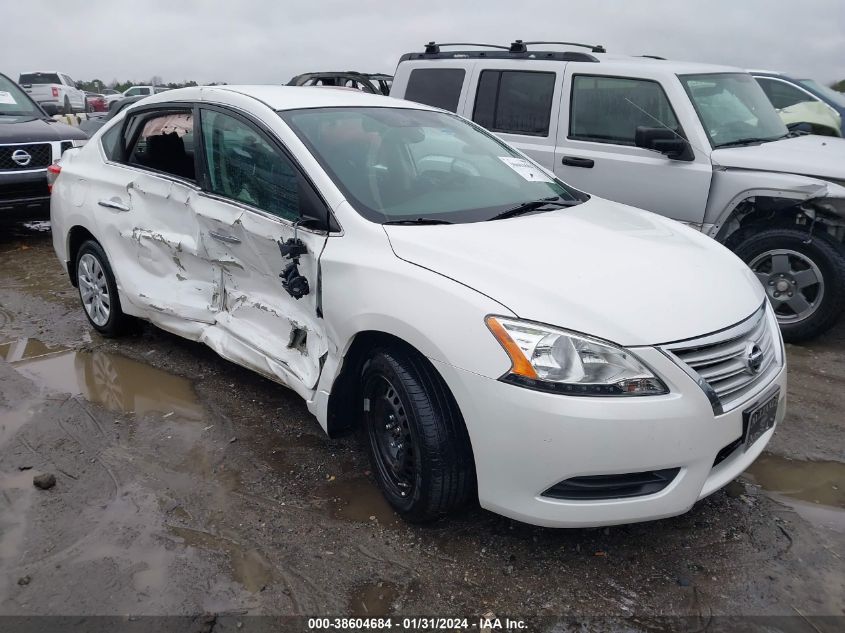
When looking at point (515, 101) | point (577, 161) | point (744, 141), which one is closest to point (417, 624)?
point (577, 161)

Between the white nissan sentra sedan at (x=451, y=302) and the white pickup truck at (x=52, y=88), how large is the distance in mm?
23545

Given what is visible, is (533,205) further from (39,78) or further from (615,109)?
(39,78)

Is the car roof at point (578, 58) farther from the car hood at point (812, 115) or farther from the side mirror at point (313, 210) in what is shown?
the side mirror at point (313, 210)

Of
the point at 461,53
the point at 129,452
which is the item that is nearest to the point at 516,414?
the point at 129,452

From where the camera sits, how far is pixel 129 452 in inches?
141

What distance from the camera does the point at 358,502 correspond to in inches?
124

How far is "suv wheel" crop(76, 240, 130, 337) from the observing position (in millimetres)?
4746

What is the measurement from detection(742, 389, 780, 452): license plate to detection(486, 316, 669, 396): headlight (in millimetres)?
446

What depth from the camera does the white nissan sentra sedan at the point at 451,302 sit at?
2410 mm

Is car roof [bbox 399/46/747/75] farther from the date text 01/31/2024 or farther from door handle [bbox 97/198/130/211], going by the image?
the date text 01/31/2024

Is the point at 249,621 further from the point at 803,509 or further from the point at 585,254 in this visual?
the point at 803,509

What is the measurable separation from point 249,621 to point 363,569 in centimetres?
46

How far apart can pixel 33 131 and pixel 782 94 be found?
8.72m

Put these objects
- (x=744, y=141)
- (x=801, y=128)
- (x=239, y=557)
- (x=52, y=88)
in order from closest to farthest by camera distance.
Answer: (x=239, y=557)
(x=744, y=141)
(x=801, y=128)
(x=52, y=88)
